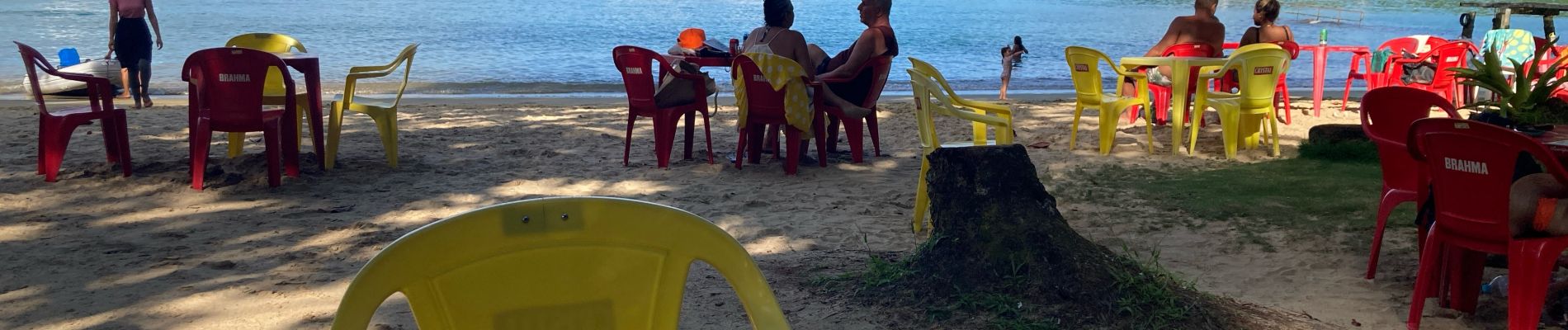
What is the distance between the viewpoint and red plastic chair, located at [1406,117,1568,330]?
3.11 metres

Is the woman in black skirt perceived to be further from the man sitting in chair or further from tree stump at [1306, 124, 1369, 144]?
tree stump at [1306, 124, 1369, 144]

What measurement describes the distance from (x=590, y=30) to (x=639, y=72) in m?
23.4

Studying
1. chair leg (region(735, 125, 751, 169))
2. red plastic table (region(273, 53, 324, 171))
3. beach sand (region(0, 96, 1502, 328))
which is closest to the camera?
beach sand (region(0, 96, 1502, 328))

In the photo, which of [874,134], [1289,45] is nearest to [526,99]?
[874,134]

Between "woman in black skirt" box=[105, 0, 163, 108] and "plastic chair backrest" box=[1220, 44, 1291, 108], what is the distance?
7.93 m

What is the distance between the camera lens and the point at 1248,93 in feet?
23.0

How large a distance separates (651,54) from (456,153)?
1.54 meters

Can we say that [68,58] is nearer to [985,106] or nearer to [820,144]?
[820,144]

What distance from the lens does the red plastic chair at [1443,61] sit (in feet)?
28.7

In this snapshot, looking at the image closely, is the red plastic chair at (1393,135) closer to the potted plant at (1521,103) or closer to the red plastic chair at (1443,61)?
the potted plant at (1521,103)

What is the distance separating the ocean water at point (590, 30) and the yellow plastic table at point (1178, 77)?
625 cm

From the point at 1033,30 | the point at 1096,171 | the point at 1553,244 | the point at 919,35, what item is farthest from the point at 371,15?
the point at 1553,244

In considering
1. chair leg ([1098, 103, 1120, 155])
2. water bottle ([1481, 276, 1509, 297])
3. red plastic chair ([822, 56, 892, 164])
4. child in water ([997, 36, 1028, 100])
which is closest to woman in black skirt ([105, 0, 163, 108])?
red plastic chair ([822, 56, 892, 164])

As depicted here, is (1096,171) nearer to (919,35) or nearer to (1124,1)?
(919,35)
